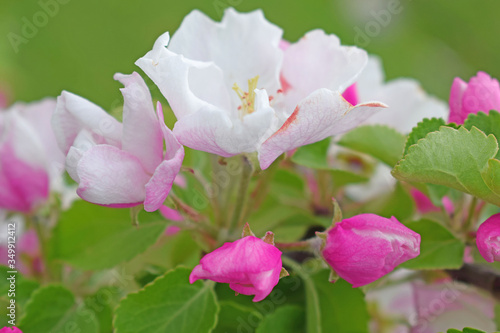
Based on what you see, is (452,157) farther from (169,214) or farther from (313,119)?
(169,214)

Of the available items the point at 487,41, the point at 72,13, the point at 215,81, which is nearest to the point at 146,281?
the point at 215,81

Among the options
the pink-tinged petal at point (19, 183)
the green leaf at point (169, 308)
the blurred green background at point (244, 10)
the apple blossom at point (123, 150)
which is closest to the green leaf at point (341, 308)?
the green leaf at point (169, 308)

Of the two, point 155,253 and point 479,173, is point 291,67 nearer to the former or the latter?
point 479,173

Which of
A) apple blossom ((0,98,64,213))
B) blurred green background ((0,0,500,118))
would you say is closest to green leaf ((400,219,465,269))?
apple blossom ((0,98,64,213))

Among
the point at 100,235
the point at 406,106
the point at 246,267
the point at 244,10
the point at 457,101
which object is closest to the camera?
the point at 246,267

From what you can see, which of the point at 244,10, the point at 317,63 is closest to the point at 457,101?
the point at 317,63

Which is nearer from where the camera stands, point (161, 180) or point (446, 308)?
point (161, 180)

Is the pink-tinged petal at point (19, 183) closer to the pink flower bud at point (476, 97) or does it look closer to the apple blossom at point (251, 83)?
the apple blossom at point (251, 83)
